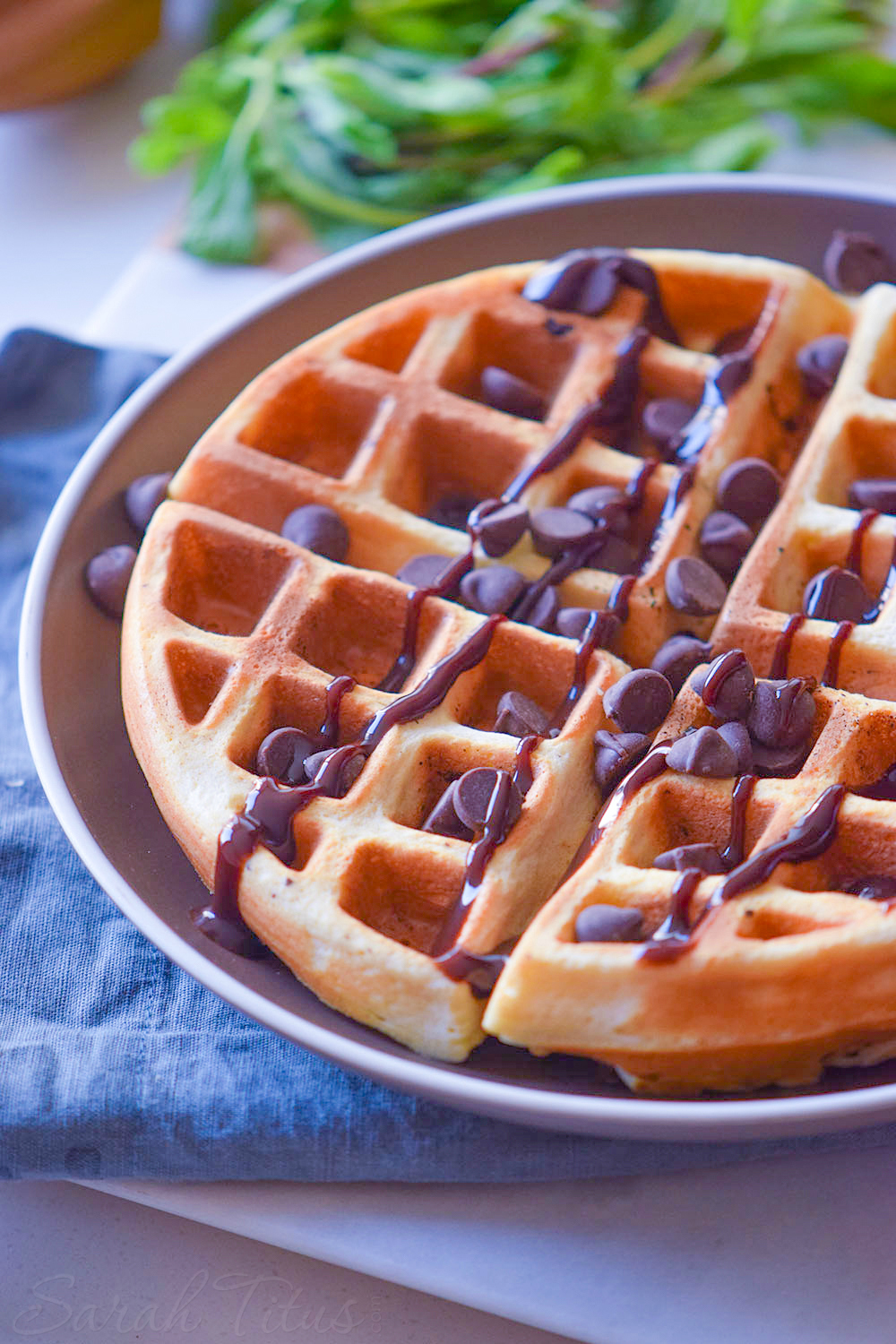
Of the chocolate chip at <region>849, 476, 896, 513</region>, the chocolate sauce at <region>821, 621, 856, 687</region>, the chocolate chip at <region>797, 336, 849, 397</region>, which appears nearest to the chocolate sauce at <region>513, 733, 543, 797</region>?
the chocolate sauce at <region>821, 621, 856, 687</region>

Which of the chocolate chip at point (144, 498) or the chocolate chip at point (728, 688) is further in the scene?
the chocolate chip at point (144, 498)

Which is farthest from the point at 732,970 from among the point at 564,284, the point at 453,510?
the point at 564,284

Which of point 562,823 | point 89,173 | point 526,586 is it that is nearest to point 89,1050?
point 562,823

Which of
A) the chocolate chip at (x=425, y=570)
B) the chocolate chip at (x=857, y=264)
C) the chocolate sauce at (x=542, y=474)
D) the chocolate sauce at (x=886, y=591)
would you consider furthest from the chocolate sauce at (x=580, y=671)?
the chocolate chip at (x=857, y=264)

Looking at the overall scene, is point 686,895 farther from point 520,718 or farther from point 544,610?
point 544,610

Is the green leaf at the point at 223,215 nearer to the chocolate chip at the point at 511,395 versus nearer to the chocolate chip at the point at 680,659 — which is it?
the chocolate chip at the point at 511,395
